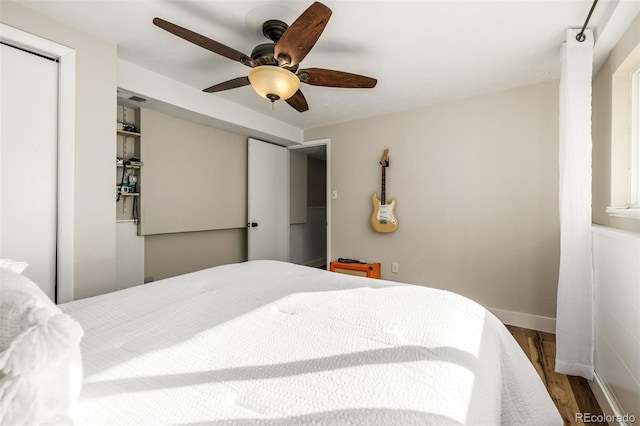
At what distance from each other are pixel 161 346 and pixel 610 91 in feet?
9.36

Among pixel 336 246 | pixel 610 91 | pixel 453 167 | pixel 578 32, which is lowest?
pixel 336 246

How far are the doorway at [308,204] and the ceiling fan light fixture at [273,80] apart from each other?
87.9 inches

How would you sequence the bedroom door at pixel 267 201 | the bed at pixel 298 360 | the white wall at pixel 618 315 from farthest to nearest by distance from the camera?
the bedroom door at pixel 267 201 → the white wall at pixel 618 315 → the bed at pixel 298 360

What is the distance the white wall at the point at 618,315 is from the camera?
1.21 m

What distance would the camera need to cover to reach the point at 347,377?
67 cm

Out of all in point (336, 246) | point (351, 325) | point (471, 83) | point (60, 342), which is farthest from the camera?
point (336, 246)

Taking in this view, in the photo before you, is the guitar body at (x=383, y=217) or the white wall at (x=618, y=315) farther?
the guitar body at (x=383, y=217)

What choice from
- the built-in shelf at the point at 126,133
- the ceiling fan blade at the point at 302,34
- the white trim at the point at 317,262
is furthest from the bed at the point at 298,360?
the white trim at the point at 317,262

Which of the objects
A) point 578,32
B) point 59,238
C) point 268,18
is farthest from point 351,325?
point 578,32

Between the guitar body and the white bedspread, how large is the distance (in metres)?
2.00

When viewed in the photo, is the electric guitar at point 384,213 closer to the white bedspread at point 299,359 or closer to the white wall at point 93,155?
the white bedspread at point 299,359

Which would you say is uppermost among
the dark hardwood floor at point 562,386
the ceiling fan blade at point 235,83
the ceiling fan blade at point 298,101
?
the ceiling fan blade at point 235,83

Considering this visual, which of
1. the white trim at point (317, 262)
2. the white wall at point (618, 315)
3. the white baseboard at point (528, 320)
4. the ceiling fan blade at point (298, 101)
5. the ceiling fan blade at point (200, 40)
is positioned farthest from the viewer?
the white trim at point (317, 262)

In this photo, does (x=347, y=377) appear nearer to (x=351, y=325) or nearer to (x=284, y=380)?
(x=284, y=380)
